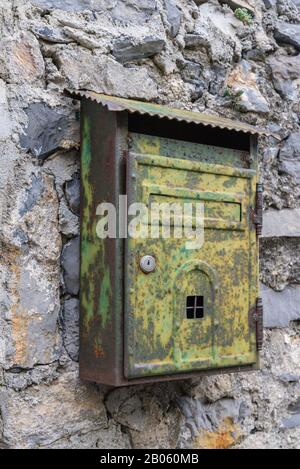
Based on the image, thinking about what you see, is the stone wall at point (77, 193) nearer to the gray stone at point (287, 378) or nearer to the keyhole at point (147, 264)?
the gray stone at point (287, 378)

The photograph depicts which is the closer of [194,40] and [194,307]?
[194,307]

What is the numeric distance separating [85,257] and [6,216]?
0.79ft

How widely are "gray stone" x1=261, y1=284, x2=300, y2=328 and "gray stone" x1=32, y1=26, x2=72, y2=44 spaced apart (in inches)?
40.9

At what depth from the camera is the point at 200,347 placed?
69.3 inches

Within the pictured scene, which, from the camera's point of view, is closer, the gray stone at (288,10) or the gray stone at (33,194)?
the gray stone at (33,194)

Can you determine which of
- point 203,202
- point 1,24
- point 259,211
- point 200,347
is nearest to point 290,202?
point 259,211

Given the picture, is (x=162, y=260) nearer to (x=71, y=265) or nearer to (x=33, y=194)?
(x=71, y=265)

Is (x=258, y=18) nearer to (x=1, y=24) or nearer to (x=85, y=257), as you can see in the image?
(x=1, y=24)

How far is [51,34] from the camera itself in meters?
1.81

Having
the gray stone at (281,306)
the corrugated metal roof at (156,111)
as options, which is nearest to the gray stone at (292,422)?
the gray stone at (281,306)

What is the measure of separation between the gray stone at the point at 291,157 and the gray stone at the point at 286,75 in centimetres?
16

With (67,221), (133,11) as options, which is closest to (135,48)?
(133,11)

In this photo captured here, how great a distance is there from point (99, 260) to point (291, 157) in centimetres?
95

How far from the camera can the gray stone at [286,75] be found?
2330 millimetres
